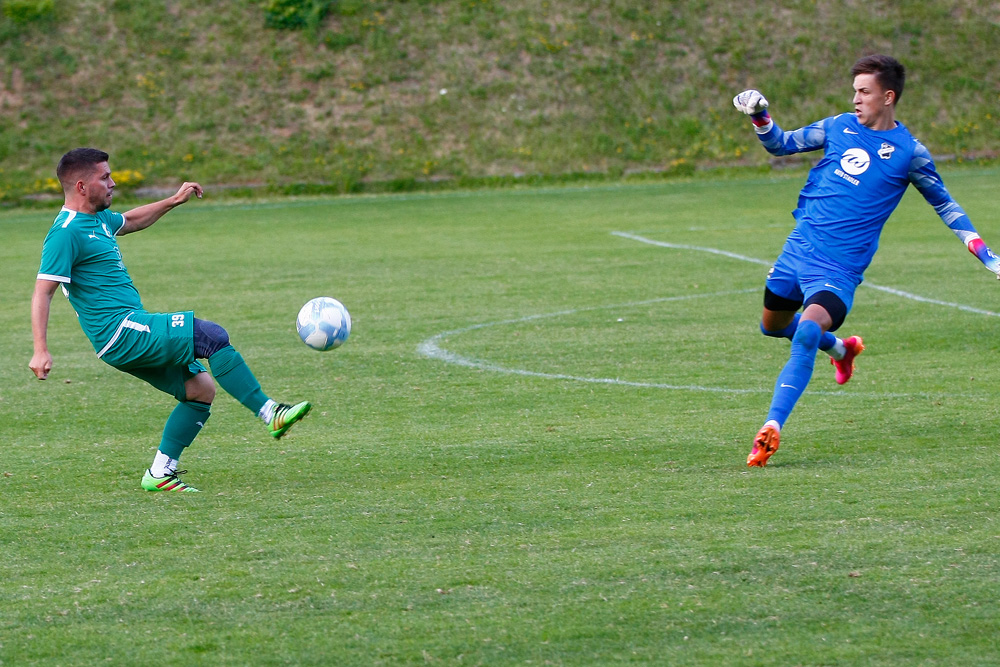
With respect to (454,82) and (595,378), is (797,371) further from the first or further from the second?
(454,82)

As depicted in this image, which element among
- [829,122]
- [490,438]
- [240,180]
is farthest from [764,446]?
[240,180]

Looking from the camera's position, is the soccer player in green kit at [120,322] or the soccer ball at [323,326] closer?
the soccer player in green kit at [120,322]

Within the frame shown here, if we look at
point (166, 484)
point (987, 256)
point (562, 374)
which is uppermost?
point (987, 256)

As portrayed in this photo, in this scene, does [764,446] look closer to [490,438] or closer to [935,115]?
[490,438]

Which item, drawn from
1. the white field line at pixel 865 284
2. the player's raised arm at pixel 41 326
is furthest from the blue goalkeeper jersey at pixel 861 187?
the white field line at pixel 865 284

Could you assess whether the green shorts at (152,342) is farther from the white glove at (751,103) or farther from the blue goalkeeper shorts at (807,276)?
the blue goalkeeper shorts at (807,276)

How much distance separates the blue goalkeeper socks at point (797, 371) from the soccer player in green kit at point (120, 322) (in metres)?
2.19

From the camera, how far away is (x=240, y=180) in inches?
1042

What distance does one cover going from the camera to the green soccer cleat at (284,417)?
5.53m

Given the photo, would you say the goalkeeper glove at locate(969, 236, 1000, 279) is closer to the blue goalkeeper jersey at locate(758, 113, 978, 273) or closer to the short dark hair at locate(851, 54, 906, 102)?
the blue goalkeeper jersey at locate(758, 113, 978, 273)

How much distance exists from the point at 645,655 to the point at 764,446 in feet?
7.21

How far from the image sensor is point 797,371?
5.84m

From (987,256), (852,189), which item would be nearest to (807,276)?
(852,189)

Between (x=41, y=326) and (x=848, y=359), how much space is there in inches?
166
